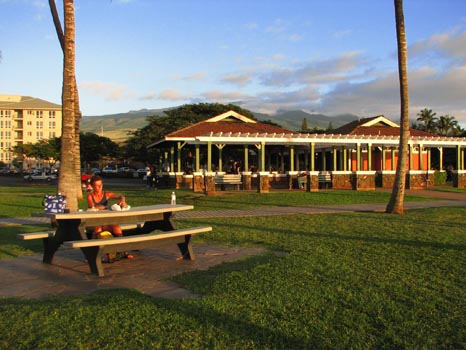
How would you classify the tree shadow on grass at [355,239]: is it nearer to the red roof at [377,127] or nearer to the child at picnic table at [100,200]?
the child at picnic table at [100,200]

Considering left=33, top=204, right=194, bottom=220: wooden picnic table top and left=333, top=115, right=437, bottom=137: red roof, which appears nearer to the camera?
left=33, top=204, right=194, bottom=220: wooden picnic table top

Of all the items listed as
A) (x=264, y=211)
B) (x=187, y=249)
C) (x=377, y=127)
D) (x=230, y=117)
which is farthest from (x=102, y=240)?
(x=377, y=127)

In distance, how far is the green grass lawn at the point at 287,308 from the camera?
11.9ft

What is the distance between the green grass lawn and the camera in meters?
3.64

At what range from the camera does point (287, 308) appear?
4.39 metres

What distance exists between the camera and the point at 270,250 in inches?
299

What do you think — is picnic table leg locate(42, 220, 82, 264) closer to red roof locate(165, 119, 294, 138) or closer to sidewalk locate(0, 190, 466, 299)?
sidewalk locate(0, 190, 466, 299)

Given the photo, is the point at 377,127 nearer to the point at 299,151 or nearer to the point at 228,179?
the point at 299,151

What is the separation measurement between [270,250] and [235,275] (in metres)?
1.94

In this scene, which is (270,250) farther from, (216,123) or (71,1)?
(216,123)

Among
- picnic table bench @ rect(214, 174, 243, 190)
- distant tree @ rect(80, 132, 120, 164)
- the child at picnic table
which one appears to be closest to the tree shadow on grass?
the child at picnic table

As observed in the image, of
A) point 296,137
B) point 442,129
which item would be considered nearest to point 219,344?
point 296,137

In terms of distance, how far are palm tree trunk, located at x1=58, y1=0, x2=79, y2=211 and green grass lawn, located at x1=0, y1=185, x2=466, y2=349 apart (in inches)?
199

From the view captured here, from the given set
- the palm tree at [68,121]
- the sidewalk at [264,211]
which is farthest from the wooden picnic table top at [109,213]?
the palm tree at [68,121]
